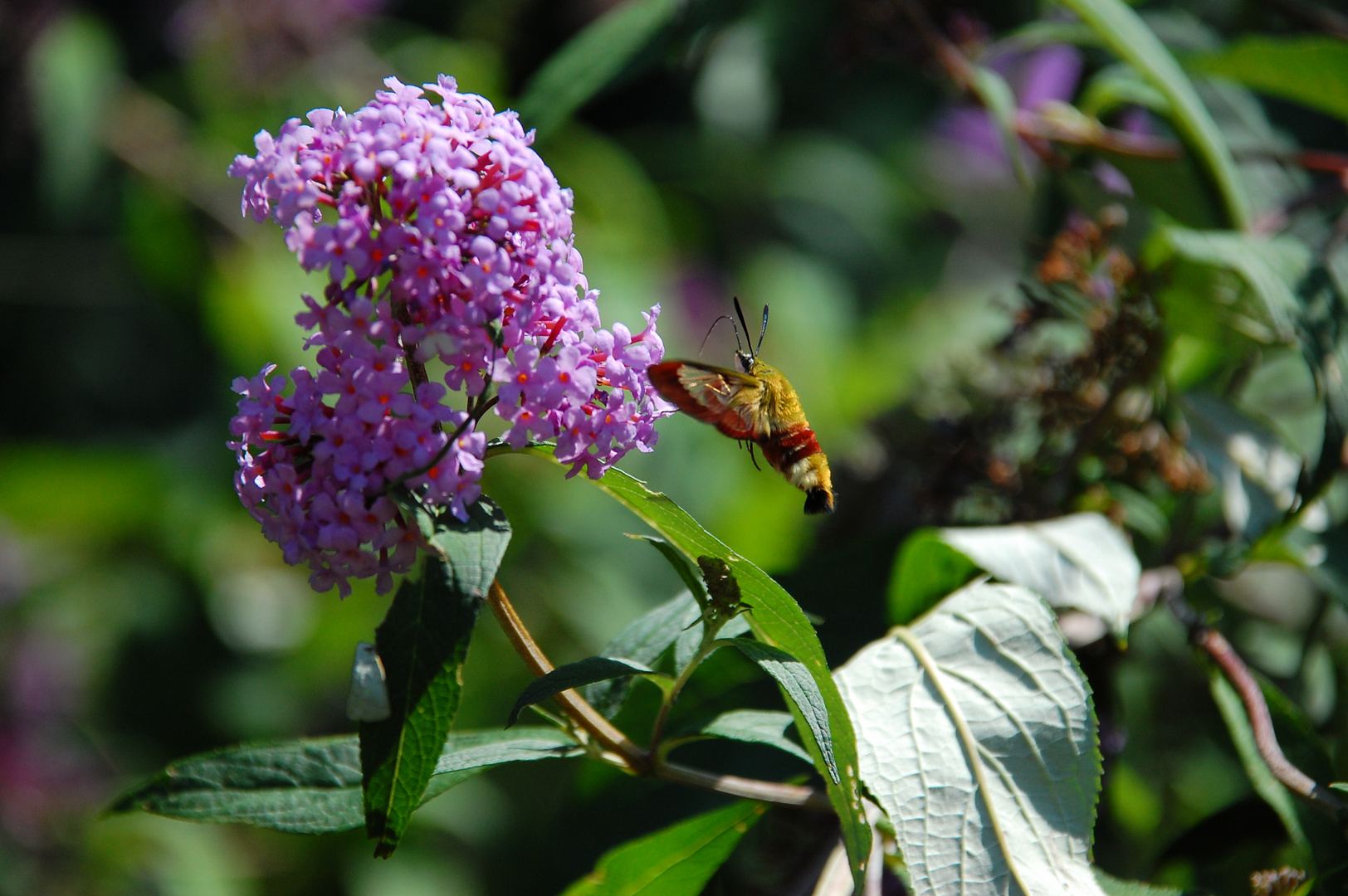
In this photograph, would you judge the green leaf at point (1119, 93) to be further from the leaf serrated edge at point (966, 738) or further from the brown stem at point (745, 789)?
the brown stem at point (745, 789)

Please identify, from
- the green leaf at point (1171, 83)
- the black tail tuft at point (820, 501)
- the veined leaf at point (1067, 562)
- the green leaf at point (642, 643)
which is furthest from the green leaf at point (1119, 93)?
the green leaf at point (642, 643)

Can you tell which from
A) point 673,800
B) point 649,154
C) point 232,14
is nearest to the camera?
point 673,800

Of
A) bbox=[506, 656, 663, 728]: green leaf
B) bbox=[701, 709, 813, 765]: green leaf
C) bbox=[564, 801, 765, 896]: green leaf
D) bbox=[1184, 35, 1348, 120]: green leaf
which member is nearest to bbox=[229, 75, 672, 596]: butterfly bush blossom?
→ bbox=[506, 656, 663, 728]: green leaf

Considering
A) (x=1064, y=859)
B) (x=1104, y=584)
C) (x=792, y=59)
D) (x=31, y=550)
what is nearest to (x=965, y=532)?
(x=1104, y=584)

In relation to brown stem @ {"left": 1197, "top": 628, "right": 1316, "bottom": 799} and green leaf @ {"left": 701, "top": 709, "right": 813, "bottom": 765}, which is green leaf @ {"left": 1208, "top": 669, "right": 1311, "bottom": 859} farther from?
green leaf @ {"left": 701, "top": 709, "right": 813, "bottom": 765}

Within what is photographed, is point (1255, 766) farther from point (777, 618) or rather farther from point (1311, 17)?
point (1311, 17)

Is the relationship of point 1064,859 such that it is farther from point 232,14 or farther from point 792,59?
point 232,14
